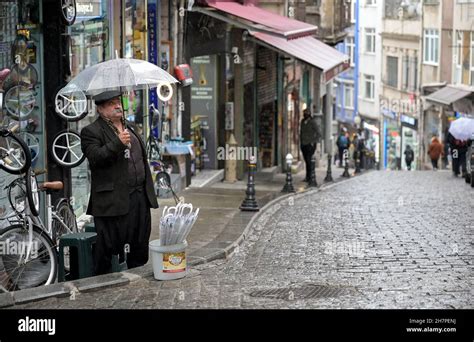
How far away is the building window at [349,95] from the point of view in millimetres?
63312

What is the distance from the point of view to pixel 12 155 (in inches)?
463

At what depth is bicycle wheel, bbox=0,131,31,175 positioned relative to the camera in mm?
11484

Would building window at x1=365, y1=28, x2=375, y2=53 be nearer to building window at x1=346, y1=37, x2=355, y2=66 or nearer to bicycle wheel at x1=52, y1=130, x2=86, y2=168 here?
building window at x1=346, y1=37, x2=355, y2=66

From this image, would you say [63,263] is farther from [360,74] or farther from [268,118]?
[360,74]

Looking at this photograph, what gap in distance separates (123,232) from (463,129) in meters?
18.7

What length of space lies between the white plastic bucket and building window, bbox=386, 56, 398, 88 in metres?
42.5

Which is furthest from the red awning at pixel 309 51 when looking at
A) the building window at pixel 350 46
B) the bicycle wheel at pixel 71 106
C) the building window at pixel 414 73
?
the building window at pixel 350 46

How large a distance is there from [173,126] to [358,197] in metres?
4.04

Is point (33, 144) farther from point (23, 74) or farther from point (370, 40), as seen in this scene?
point (370, 40)

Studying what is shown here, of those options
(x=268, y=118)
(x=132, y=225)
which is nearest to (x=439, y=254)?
(x=132, y=225)

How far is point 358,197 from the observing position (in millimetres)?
22000

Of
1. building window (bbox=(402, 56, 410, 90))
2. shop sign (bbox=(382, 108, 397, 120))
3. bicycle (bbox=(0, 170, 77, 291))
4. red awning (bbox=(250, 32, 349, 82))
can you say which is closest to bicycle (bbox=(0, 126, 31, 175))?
bicycle (bbox=(0, 170, 77, 291))
